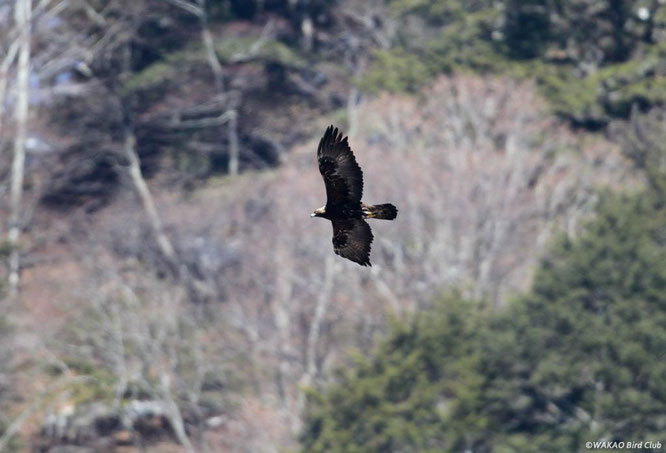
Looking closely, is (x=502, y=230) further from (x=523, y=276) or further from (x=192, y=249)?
(x=192, y=249)

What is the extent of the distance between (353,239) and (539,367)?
12.4 metres

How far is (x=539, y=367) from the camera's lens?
2286 cm

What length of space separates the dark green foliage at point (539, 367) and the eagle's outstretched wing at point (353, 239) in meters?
10.8

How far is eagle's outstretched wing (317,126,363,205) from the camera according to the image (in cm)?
1030

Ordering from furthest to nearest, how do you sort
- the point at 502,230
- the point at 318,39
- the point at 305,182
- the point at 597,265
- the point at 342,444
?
1. the point at 318,39
2. the point at 305,182
3. the point at 502,230
4. the point at 597,265
5. the point at 342,444

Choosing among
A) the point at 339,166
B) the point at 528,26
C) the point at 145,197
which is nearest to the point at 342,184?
the point at 339,166

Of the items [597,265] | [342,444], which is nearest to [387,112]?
[597,265]

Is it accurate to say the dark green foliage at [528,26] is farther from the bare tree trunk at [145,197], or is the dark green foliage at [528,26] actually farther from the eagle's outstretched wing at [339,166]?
the eagle's outstretched wing at [339,166]

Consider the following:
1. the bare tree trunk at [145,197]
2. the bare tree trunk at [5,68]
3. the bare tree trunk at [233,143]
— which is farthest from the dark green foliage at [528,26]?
the bare tree trunk at [5,68]

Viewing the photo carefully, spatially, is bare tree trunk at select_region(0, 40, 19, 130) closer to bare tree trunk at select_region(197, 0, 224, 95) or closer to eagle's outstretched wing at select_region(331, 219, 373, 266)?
bare tree trunk at select_region(197, 0, 224, 95)

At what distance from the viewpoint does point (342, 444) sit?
850 inches

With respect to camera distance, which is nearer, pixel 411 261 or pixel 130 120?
pixel 411 261

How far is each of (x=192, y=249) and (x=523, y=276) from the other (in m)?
6.67

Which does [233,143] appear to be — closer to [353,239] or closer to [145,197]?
[145,197]
